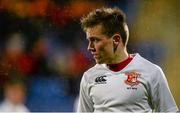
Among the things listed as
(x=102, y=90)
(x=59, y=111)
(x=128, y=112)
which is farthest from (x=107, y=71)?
(x=59, y=111)

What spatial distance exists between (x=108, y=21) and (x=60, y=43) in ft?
8.01

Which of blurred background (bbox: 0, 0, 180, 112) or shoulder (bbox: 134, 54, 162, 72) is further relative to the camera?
blurred background (bbox: 0, 0, 180, 112)

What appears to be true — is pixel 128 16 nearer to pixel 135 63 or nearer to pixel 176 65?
pixel 176 65

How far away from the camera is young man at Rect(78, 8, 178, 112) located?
1897 millimetres

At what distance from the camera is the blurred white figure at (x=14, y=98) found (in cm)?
398

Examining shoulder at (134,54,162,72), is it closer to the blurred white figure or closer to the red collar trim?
the red collar trim

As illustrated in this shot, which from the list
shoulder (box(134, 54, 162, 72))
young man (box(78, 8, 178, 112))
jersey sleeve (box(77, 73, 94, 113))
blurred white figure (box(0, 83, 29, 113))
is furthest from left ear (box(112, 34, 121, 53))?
blurred white figure (box(0, 83, 29, 113))

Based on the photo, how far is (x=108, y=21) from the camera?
2.02m

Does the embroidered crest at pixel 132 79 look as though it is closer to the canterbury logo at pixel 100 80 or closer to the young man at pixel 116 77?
the young man at pixel 116 77

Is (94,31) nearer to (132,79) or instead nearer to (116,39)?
(116,39)

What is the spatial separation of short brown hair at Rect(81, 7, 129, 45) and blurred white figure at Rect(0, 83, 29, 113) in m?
2.14

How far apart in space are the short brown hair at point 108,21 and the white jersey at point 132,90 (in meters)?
0.15

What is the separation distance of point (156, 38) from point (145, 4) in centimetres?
38

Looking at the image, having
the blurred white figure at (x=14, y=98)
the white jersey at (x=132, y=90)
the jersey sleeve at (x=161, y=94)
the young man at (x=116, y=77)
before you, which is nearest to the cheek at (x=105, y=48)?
the young man at (x=116, y=77)
